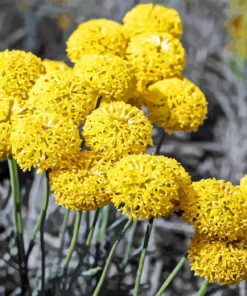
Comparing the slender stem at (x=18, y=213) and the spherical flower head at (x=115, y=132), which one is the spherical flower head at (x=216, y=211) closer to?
the spherical flower head at (x=115, y=132)

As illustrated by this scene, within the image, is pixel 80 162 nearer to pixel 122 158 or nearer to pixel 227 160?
pixel 122 158

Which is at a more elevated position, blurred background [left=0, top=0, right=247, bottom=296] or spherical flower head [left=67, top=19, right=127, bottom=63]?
spherical flower head [left=67, top=19, right=127, bottom=63]

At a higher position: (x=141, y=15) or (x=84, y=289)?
(x=141, y=15)

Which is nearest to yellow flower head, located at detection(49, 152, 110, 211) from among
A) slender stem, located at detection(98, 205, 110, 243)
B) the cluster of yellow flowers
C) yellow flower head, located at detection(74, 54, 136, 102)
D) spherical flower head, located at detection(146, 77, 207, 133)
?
yellow flower head, located at detection(74, 54, 136, 102)

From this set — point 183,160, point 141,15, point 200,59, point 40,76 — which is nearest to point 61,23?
point 200,59

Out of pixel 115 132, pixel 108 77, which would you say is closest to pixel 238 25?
pixel 108 77

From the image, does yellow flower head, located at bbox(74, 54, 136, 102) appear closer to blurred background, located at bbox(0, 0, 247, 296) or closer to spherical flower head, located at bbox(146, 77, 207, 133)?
spherical flower head, located at bbox(146, 77, 207, 133)
